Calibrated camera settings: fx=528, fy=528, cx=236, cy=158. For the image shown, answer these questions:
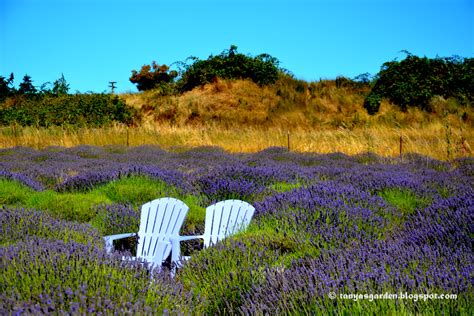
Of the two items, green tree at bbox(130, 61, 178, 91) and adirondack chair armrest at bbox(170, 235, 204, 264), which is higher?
green tree at bbox(130, 61, 178, 91)

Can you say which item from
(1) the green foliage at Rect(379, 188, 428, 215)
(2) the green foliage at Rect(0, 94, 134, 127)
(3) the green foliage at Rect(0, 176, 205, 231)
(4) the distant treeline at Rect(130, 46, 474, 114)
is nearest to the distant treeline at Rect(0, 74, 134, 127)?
(2) the green foliage at Rect(0, 94, 134, 127)

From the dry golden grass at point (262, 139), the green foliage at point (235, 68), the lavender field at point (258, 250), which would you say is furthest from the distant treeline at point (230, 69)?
Result: the lavender field at point (258, 250)

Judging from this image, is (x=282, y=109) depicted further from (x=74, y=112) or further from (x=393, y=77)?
(x=74, y=112)

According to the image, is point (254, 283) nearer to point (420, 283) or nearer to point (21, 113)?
point (420, 283)

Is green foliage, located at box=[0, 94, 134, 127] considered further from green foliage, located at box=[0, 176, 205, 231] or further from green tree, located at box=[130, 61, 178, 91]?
green foliage, located at box=[0, 176, 205, 231]

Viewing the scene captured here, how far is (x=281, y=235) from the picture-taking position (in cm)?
404

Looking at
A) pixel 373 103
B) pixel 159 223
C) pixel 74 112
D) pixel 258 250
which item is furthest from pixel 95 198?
pixel 373 103

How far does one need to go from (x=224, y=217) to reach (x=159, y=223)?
609 mm

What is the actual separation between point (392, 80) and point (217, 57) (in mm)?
7458

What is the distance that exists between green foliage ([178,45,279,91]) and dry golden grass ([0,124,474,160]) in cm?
492

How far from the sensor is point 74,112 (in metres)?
22.5

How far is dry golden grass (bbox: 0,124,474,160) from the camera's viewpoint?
13305 millimetres

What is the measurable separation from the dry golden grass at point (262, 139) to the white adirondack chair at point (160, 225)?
28.2 feet

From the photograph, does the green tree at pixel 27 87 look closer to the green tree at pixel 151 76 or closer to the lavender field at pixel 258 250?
the green tree at pixel 151 76
